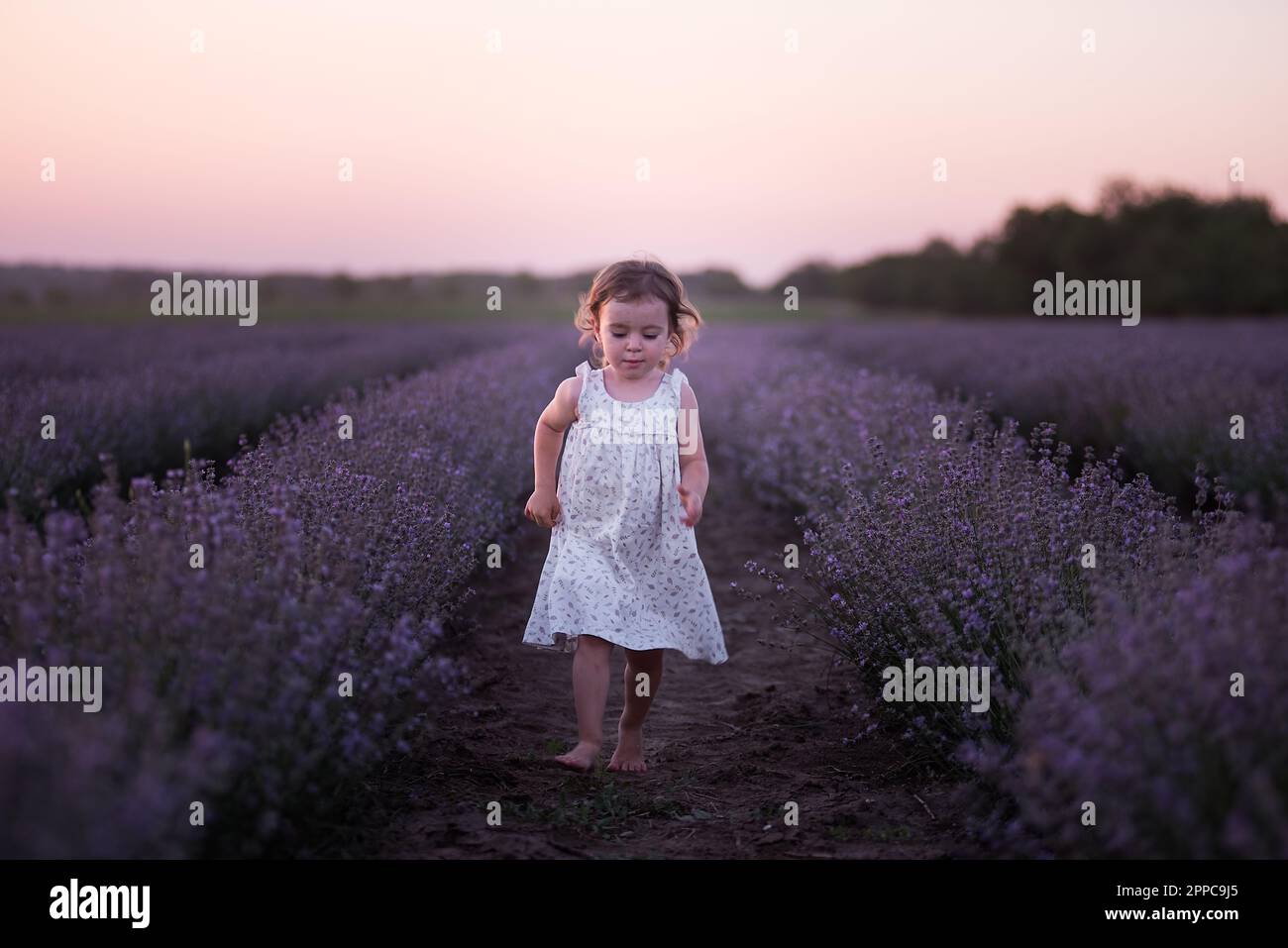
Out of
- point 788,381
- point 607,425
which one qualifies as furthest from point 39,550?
point 788,381

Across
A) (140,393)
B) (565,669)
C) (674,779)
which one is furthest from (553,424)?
(140,393)

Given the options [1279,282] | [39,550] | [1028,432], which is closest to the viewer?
[39,550]

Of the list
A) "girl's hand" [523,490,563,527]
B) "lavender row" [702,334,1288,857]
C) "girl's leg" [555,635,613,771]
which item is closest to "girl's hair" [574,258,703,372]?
"girl's hand" [523,490,563,527]

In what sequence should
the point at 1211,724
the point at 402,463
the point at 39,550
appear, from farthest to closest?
the point at 402,463
the point at 39,550
the point at 1211,724

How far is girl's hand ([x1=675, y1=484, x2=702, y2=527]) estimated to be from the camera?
303cm

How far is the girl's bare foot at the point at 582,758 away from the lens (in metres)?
3.00

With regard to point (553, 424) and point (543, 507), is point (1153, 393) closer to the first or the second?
point (553, 424)

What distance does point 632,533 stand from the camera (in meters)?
3.19

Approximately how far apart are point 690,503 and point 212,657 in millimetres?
1386

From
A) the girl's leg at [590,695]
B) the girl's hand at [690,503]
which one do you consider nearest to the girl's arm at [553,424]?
the girl's hand at [690,503]

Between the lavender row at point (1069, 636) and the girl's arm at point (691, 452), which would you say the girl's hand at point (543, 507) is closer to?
the girl's arm at point (691, 452)

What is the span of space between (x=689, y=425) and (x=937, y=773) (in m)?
1.14

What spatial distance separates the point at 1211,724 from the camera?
1845 millimetres
